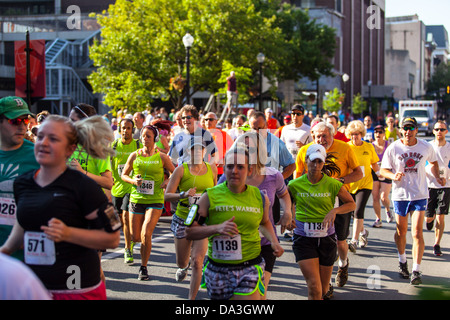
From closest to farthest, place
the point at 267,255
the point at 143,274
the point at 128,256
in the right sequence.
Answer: the point at 267,255 < the point at 143,274 < the point at 128,256

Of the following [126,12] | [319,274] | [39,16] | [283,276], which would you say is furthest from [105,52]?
[319,274]

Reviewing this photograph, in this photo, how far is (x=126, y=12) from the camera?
33.1 m

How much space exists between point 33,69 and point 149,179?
1010cm

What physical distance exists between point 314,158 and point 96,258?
2.76 meters

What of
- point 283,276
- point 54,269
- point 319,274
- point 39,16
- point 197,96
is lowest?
point 283,276

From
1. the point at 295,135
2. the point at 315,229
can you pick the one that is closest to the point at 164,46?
the point at 295,135

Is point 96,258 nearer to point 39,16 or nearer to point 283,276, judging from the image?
point 283,276

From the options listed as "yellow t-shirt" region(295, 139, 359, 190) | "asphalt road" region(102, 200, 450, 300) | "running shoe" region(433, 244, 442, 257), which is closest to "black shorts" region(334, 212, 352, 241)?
"yellow t-shirt" region(295, 139, 359, 190)

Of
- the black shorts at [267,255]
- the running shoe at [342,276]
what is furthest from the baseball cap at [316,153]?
the running shoe at [342,276]

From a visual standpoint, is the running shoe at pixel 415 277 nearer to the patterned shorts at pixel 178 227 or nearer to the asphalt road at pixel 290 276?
the asphalt road at pixel 290 276

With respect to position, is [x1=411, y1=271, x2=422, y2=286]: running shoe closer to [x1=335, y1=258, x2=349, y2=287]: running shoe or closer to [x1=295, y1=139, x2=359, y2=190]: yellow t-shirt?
[x1=335, y1=258, x2=349, y2=287]: running shoe

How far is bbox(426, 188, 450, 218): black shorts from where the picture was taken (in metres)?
9.16

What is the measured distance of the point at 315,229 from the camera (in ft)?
19.1

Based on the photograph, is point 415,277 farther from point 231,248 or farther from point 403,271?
point 231,248
